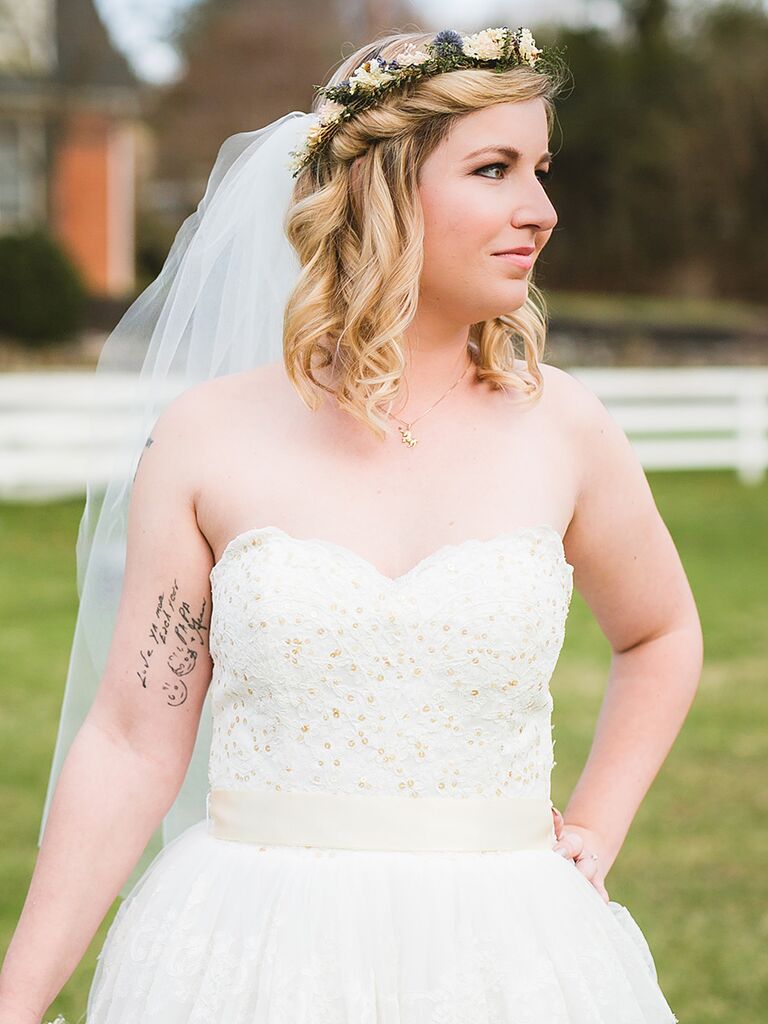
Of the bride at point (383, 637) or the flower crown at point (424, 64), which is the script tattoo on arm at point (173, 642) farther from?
the flower crown at point (424, 64)

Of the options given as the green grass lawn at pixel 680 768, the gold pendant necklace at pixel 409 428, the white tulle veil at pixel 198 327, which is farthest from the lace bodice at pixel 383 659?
the green grass lawn at pixel 680 768

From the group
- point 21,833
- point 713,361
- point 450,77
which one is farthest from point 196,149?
point 450,77

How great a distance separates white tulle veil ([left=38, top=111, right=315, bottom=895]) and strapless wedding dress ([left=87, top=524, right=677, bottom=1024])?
571 millimetres

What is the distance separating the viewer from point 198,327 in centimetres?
289

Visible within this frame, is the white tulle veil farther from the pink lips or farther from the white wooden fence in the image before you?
the white wooden fence

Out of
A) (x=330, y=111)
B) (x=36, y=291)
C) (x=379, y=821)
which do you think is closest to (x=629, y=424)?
(x=36, y=291)

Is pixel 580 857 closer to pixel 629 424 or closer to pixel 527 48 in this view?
pixel 527 48

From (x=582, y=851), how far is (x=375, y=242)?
1.04 m

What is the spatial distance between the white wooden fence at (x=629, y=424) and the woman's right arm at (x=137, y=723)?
9783mm

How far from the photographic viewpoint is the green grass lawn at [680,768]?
16.3ft

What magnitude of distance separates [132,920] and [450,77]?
1.38 m

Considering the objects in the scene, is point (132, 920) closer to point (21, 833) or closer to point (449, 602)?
point (449, 602)

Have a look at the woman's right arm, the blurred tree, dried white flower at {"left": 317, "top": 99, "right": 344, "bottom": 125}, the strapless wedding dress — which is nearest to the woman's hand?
the strapless wedding dress

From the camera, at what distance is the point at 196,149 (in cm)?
3397
